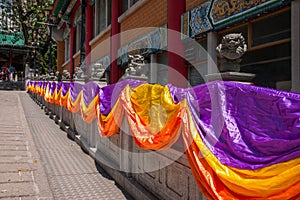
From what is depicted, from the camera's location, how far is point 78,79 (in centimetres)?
936

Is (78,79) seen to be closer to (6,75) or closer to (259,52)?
(259,52)

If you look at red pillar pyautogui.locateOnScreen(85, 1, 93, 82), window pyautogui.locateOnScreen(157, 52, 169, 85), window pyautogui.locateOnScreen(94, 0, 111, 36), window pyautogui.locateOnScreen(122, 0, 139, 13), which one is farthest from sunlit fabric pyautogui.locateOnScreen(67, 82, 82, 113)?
red pillar pyautogui.locateOnScreen(85, 1, 93, 82)

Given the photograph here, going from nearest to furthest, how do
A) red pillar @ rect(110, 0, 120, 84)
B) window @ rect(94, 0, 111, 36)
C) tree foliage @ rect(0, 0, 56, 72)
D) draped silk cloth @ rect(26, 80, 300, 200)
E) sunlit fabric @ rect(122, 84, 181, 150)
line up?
draped silk cloth @ rect(26, 80, 300, 200) < sunlit fabric @ rect(122, 84, 181, 150) < red pillar @ rect(110, 0, 120, 84) < window @ rect(94, 0, 111, 36) < tree foliage @ rect(0, 0, 56, 72)

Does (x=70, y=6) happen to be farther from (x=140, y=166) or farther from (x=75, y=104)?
(x=140, y=166)

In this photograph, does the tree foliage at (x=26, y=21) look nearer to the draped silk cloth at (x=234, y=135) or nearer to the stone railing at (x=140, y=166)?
the stone railing at (x=140, y=166)

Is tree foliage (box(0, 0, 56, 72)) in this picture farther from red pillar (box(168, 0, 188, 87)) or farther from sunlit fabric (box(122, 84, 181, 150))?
sunlit fabric (box(122, 84, 181, 150))

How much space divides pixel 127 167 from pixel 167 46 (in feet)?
15.8

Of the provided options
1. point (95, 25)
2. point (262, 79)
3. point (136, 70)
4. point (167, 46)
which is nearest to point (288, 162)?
point (136, 70)

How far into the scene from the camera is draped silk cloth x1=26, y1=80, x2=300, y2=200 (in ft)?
6.70

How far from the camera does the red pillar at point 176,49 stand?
8.48m

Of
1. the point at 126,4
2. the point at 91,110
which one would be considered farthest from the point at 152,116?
the point at 126,4

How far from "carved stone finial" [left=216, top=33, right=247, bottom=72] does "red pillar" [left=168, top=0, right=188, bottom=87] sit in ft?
18.2

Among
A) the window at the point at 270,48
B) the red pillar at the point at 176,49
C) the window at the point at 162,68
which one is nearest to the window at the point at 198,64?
the red pillar at the point at 176,49

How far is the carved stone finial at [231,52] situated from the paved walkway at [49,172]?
2.90 m
